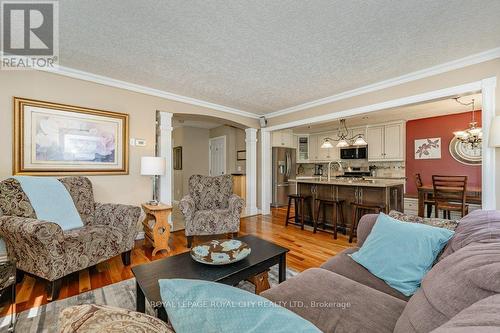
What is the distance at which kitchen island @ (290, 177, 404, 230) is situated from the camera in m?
3.51

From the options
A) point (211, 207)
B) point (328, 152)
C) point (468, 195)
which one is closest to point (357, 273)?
point (211, 207)

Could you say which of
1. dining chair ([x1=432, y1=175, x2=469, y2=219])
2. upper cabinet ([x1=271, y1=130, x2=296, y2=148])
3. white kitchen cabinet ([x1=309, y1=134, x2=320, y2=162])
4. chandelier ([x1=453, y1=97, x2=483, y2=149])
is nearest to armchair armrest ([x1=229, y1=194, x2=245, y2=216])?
upper cabinet ([x1=271, y1=130, x2=296, y2=148])

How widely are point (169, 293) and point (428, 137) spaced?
264 inches

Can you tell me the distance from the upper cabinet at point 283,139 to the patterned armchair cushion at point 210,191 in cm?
280

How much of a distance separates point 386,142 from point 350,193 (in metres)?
2.95

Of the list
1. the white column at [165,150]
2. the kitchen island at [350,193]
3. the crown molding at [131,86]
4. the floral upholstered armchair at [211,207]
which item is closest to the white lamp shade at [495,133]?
the kitchen island at [350,193]

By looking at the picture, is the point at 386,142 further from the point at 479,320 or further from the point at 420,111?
the point at 479,320

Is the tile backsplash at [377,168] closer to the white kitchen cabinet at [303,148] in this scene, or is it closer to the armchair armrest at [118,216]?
the white kitchen cabinet at [303,148]

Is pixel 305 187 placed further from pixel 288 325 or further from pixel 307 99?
pixel 288 325

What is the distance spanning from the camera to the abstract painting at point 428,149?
5.27 meters

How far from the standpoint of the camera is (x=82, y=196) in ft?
8.79

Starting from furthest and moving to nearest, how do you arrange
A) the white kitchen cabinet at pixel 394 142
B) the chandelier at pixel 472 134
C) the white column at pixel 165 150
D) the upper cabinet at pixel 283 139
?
the upper cabinet at pixel 283 139
the white kitchen cabinet at pixel 394 142
the chandelier at pixel 472 134
the white column at pixel 165 150

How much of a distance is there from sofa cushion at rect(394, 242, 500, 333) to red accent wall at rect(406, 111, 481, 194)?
5442 millimetres

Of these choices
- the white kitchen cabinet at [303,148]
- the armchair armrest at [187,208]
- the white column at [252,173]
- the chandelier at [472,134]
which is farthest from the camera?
the white kitchen cabinet at [303,148]
